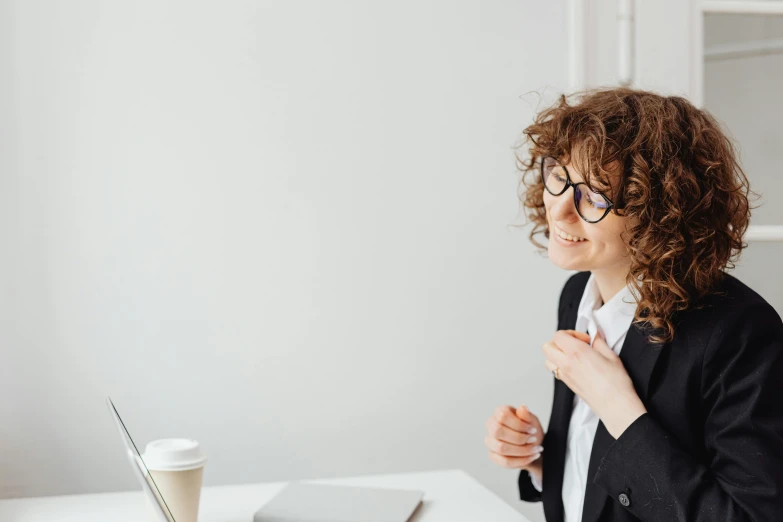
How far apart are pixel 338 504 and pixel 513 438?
0.95ft

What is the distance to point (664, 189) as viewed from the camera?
935 mm

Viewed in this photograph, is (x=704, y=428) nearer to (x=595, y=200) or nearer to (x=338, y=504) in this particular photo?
(x=595, y=200)

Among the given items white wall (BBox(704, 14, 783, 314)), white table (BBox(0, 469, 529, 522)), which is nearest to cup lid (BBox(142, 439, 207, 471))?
white table (BBox(0, 469, 529, 522))

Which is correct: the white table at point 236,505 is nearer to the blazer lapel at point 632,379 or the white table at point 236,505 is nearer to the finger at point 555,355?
the blazer lapel at point 632,379

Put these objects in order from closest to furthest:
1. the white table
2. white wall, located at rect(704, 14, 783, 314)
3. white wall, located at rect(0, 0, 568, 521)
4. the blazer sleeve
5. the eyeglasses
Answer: the blazer sleeve, the eyeglasses, the white table, white wall, located at rect(0, 0, 568, 521), white wall, located at rect(704, 14, 783, 314)

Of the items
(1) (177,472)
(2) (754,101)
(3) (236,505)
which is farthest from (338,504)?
(2) (754,101)

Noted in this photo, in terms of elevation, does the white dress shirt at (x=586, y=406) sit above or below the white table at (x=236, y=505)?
above

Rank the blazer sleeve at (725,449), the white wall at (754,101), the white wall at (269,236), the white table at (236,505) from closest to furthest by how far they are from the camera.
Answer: the blazer sleeve at (725,449) → the white table at (236,505) → the white wall at (269,236) → the white wall at (754,101)

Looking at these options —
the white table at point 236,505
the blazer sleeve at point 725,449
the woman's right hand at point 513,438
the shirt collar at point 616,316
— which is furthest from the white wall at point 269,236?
the blazer sleeve at point 725,449

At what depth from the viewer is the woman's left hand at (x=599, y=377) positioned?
94 cm

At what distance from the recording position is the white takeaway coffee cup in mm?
917

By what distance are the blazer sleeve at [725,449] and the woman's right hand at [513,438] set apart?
196 millimetres

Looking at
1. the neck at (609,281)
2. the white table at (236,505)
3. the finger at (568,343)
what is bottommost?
the white table at (236,505)

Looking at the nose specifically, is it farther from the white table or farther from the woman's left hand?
the white table
